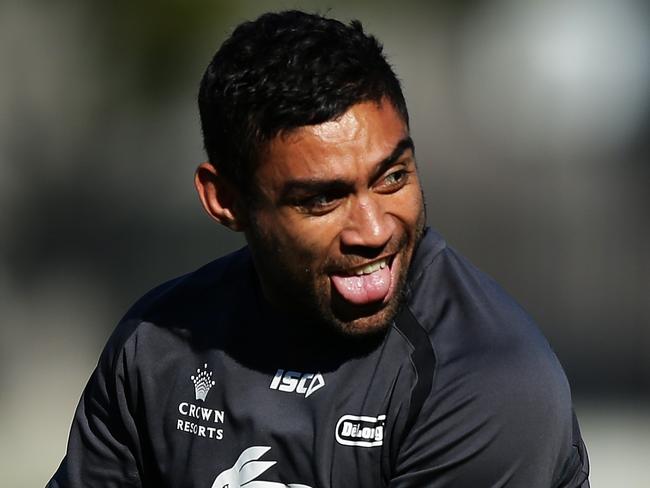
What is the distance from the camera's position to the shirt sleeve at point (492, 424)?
2.82 metres

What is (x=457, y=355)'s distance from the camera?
2.89 meters

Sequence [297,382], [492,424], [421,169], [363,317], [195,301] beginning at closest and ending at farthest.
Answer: [492,424], [363,317], [297,382], [195,301], [421,169]

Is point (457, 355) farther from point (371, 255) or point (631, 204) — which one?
point (631, 204)

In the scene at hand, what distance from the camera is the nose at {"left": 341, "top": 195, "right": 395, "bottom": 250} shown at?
2.86 m

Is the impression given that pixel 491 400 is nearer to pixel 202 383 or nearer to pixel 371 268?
pixel 371 268

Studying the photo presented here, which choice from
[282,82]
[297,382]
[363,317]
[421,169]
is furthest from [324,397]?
[421,169]

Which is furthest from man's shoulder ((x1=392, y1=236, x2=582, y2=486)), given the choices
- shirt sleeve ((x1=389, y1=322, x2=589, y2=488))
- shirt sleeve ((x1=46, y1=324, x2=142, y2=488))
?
shirt sleeve ((x1=46, y1=324, x2=142, y2=488))

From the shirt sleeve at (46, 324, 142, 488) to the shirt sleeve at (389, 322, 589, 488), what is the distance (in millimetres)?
685

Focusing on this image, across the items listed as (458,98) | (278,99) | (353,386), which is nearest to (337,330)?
(353,386)

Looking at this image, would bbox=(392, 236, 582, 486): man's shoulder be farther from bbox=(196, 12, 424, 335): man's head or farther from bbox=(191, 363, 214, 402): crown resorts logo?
bbox=(191, 363, 214, 402): crown resorts logo

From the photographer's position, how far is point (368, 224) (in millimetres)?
2857

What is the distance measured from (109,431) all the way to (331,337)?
0.60 meters

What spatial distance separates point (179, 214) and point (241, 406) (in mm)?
3455

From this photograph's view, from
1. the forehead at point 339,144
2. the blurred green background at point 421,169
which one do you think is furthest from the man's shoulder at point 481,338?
the blurred green background at point 421,169
